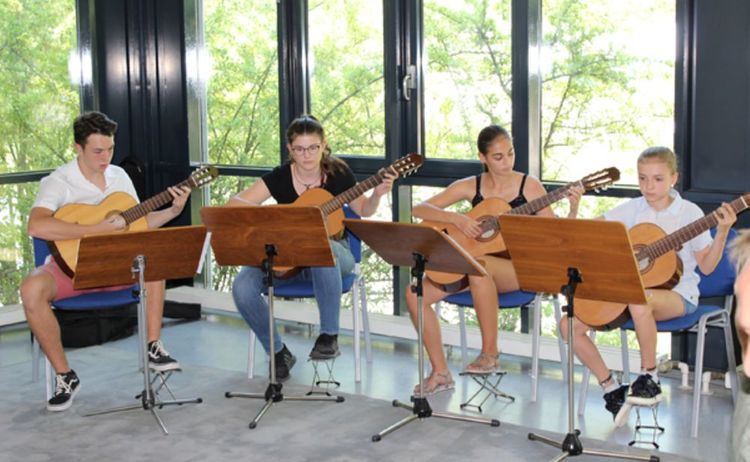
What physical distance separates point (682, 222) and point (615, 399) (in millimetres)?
714

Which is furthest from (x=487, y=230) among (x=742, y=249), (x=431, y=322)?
(x=742, y=249)

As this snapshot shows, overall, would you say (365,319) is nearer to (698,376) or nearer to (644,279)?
(644,279)

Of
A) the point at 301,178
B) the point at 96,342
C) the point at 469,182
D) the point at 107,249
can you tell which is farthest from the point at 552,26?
the point at 96,342

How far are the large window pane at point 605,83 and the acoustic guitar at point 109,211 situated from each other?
5.20 feet

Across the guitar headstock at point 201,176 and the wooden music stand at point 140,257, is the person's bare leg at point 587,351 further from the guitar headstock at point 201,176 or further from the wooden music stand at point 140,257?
the guitar headstock at point 201,176

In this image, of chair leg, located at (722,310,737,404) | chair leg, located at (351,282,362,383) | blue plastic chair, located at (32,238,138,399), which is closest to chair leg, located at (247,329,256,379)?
chair leg, located at (351,282,362,383)

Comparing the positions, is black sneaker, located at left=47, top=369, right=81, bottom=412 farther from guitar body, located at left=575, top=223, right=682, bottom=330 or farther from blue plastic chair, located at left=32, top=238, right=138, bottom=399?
guitar body, located at left=575, top=223, right=682, bottom=330

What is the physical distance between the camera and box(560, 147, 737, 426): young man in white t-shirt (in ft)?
13.0

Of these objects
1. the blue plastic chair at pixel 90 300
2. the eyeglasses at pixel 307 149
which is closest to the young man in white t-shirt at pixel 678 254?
the eyeglasses at pixel 307 149

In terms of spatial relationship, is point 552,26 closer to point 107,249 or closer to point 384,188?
point 384,188

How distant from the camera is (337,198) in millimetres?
4633

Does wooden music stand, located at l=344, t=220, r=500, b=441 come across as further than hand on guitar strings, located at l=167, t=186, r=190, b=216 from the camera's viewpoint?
No

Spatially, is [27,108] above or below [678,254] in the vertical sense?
above

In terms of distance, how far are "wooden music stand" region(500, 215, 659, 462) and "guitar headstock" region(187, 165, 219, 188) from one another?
5.03 feet
